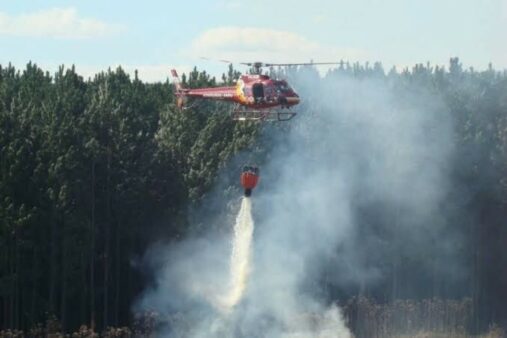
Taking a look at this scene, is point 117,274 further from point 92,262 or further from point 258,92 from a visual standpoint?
point 258,92

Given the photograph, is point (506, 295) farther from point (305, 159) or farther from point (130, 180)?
point (130, 180)

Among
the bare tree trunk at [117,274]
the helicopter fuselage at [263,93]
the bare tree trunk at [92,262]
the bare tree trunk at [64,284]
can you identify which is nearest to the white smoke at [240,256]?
the bare tree trunk at [117,274]

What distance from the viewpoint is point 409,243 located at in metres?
87.6

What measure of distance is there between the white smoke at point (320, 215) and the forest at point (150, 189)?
1.73ft

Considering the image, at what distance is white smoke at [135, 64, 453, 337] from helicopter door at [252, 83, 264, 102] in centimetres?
1864

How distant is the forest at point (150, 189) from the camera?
72.5 m

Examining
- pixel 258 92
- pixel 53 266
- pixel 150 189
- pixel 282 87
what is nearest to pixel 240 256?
pixel 150 189

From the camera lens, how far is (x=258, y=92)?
2362 inches

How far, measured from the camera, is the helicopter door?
59906 millimetres

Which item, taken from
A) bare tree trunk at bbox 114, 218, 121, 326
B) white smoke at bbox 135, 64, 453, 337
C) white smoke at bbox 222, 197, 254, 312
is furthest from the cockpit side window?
bare tree trunk at bbox 114, 218, 121, 326

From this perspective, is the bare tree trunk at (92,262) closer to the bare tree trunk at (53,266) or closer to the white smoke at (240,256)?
the bare tree trunk at (53,266)

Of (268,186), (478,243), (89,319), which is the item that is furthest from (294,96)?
(478,243)

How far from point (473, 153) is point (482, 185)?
2.63m

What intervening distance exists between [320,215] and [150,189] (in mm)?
12039
